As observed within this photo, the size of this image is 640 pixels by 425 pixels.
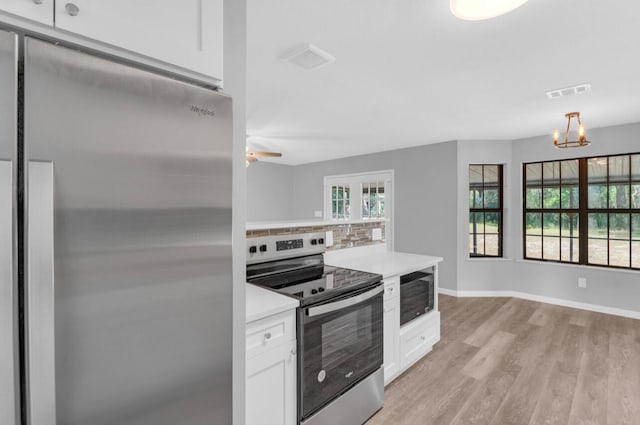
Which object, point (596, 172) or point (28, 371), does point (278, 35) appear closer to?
point (28, 371)

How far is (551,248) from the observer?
14.8 ft

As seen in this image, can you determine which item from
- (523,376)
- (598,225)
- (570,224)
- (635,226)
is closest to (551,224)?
(570,224)

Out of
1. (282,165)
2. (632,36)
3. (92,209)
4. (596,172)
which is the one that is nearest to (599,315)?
(596,172)

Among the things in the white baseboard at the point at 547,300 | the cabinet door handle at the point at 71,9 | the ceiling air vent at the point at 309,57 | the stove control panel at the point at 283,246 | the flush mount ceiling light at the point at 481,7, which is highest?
the ceiling air vent at the point at 309,57

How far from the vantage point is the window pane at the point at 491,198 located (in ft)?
16.0

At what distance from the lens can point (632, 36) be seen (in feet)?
6.14

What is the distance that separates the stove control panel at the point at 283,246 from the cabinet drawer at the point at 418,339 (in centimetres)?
96

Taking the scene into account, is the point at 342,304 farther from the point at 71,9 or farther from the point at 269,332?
the point at 71,9

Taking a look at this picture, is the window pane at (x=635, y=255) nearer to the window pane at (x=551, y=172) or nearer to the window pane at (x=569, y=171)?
the window pane at (x=569, y=171)

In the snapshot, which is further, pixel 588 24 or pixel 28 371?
pixel 588 24

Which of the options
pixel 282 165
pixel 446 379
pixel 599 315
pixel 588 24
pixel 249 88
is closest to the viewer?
pixel 588 24

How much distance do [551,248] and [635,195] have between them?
114 cm

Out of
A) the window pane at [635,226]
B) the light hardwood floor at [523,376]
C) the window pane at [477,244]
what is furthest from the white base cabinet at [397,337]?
the window pane at [635,226]

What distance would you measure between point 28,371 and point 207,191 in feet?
1.95
